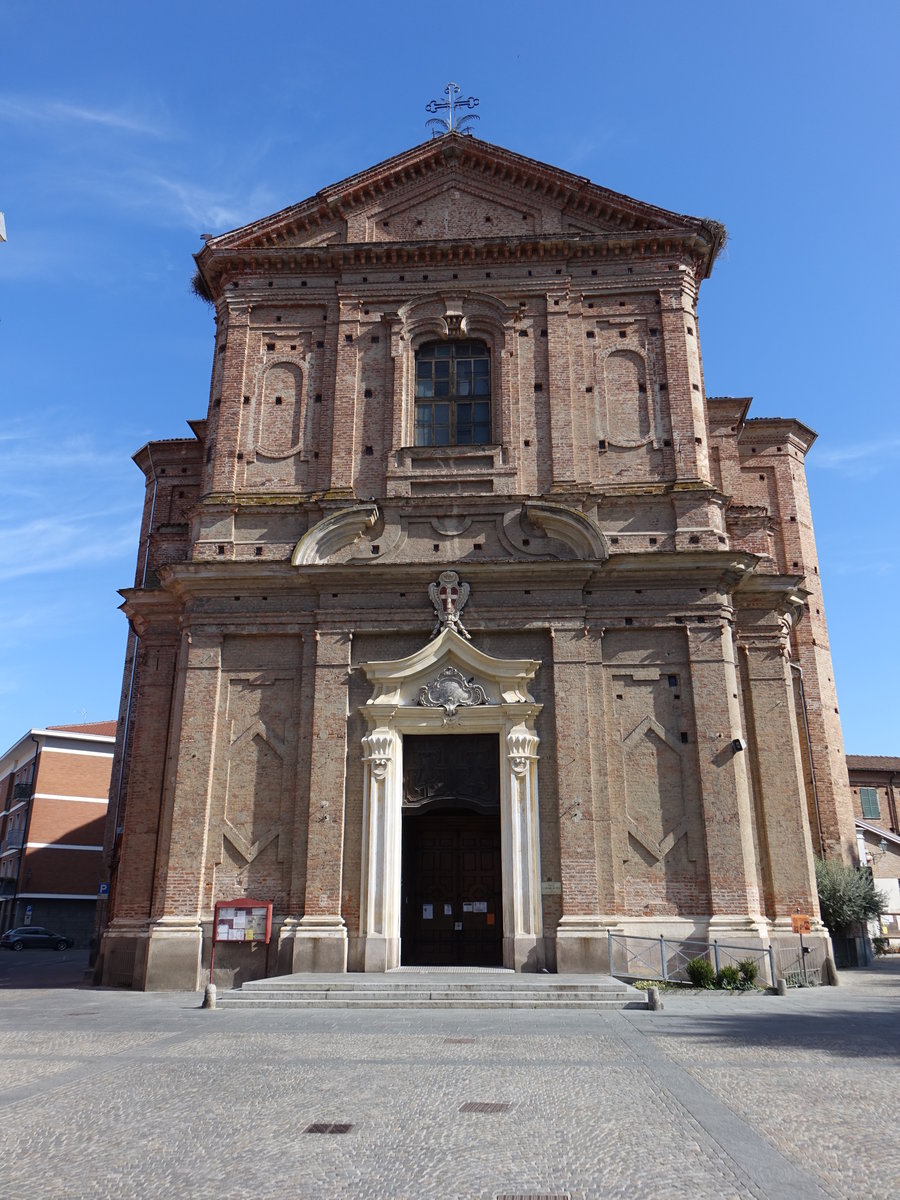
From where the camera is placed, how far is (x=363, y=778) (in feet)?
62.5

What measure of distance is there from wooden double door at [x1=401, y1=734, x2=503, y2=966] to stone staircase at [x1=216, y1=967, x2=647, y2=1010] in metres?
2.90

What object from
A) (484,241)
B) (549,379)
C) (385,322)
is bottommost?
(549,379)

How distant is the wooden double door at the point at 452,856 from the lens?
753 inches

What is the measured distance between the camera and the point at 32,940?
43.1 m

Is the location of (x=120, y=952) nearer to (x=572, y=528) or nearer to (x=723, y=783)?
(x=723, y=783)

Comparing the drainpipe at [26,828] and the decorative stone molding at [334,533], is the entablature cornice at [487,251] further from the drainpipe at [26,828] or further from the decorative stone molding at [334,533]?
the drainpipe at [26,828]

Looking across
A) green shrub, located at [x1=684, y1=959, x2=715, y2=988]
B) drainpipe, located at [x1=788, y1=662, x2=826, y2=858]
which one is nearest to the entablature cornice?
drainpipe, located at [x1=788, y1=662, x2=826, y2=858]

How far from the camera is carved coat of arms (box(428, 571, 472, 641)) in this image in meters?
19.8

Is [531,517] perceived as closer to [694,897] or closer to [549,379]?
[549,379]

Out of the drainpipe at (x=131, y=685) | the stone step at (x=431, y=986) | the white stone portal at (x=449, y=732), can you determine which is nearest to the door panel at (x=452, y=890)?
the white stone portal at (x=449, y=732)

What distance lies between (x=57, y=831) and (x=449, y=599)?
125ft

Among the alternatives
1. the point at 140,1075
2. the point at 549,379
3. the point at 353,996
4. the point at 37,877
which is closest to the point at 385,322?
the point at 549,379

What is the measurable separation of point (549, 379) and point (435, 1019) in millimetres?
13939

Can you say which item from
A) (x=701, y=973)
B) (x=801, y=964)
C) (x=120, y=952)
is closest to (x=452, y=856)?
(x=701, y=973)
